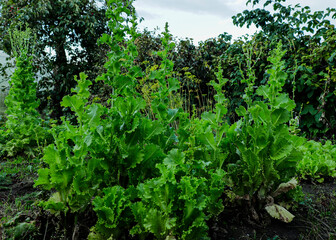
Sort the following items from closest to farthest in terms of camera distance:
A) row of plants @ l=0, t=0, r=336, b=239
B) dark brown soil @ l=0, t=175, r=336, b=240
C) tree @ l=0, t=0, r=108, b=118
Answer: row of plants @ l=0, t=0, r=336, b=239 → dark brown soil @ l=0, t=175, r=336, b=240 → tree @ l=0, t=0, r=108, b=118

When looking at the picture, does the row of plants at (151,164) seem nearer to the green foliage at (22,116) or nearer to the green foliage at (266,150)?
the green foliage at (266,150)

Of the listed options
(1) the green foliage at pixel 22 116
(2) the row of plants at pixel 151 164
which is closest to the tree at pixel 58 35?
(1) the green foliage at pixel 22 116

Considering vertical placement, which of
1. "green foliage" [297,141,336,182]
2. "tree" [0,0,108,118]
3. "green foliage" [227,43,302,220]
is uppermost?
"tree" [0,0,108,118]

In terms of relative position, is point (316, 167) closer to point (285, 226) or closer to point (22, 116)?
point (285, 226)

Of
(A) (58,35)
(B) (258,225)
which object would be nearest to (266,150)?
(B) (258,225)

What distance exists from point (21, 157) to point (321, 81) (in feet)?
17.5

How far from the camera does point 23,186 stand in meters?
2.75

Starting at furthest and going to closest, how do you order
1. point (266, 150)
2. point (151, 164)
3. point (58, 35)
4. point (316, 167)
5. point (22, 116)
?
point (58, 35) → point (22, 116) → point (316, 167) → point (266, 150) → point (151, 164)

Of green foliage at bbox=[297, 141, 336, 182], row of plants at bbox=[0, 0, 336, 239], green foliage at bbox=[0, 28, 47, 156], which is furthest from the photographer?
green foliage at bbox=[0, 28, 47, 156]

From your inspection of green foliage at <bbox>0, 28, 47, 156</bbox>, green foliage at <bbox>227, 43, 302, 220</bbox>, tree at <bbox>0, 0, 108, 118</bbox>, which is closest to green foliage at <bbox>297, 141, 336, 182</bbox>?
green foliage at <bbox>227, 43, 302, 220</bbox>

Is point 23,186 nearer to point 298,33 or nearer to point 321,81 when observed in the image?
point 321,81

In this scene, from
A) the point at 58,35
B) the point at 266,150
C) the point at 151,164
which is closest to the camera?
the point at 151,164

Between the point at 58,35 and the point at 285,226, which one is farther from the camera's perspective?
the point at 58,35

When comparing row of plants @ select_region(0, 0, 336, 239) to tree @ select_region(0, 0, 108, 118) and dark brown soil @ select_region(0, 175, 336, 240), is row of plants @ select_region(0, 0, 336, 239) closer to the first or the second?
dark brown soil @ select_region(0, 175, 336, 240)
